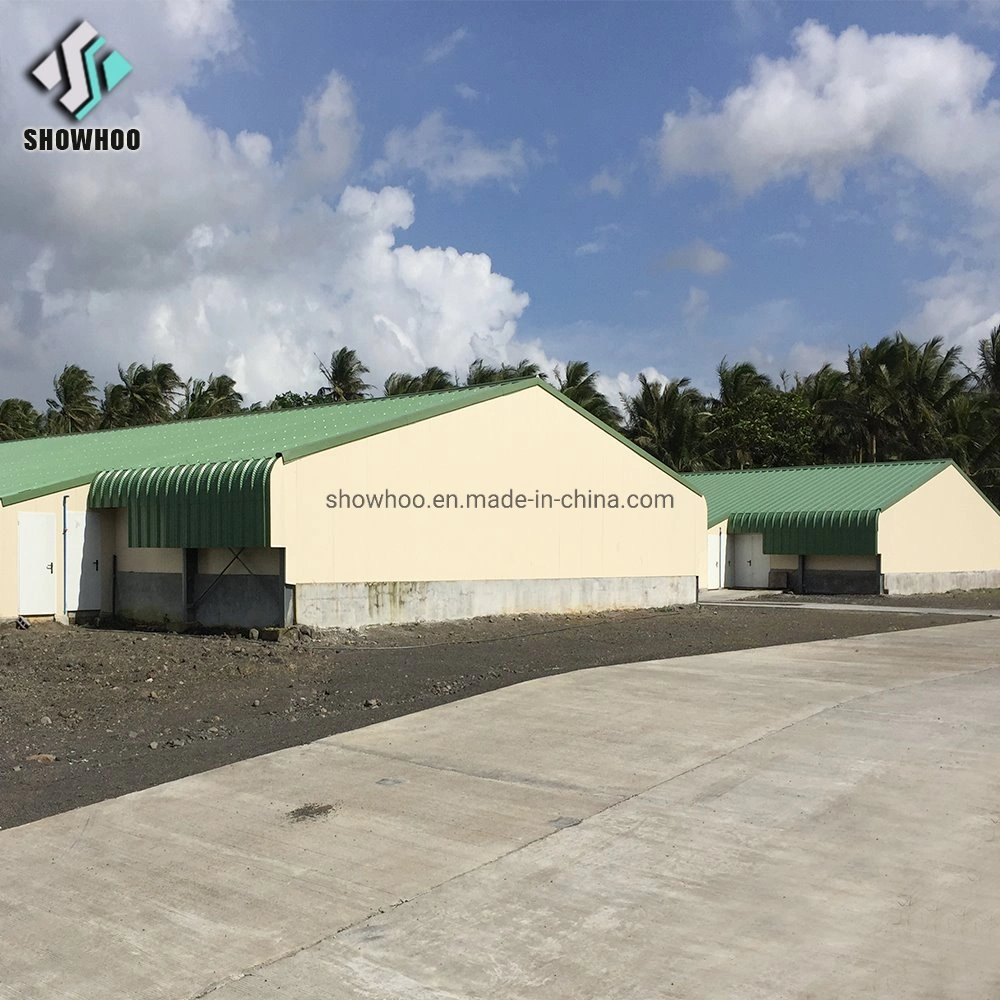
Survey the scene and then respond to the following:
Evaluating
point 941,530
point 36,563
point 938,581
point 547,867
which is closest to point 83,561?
point 36,563

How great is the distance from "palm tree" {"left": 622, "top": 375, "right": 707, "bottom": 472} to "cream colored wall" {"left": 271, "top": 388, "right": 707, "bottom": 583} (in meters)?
26.3

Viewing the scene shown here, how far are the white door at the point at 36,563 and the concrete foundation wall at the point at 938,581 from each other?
24120 mm

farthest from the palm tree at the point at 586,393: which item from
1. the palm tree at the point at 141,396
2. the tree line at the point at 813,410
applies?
the palm tree at the point at 141,396

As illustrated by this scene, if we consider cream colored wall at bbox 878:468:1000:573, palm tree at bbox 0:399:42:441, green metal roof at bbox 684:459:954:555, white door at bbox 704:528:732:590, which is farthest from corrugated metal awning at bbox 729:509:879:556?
palm tree at bbox 0:399:42:441

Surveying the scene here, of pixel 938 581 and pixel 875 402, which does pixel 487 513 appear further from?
pixel 875 402

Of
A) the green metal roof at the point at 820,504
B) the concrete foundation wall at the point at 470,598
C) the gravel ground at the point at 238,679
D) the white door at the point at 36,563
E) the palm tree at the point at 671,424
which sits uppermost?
the palm tree at the point at 671,424

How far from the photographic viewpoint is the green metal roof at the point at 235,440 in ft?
72.6

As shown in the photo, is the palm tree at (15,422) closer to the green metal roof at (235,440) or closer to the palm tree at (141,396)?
the palm tree at (141,396)

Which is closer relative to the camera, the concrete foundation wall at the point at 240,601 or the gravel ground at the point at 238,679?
the gravel ground at the point at 238,679

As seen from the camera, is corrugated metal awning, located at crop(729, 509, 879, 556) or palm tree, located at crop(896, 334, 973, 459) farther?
palm tree, located at crop(896, 334, 973, 459)

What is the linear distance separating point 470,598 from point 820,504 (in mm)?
18433

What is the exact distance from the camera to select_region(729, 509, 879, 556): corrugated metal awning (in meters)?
35.4

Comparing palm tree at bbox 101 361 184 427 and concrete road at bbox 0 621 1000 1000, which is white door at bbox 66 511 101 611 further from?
palm tree at bbox 101 361 184 427

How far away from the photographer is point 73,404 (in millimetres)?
63812
